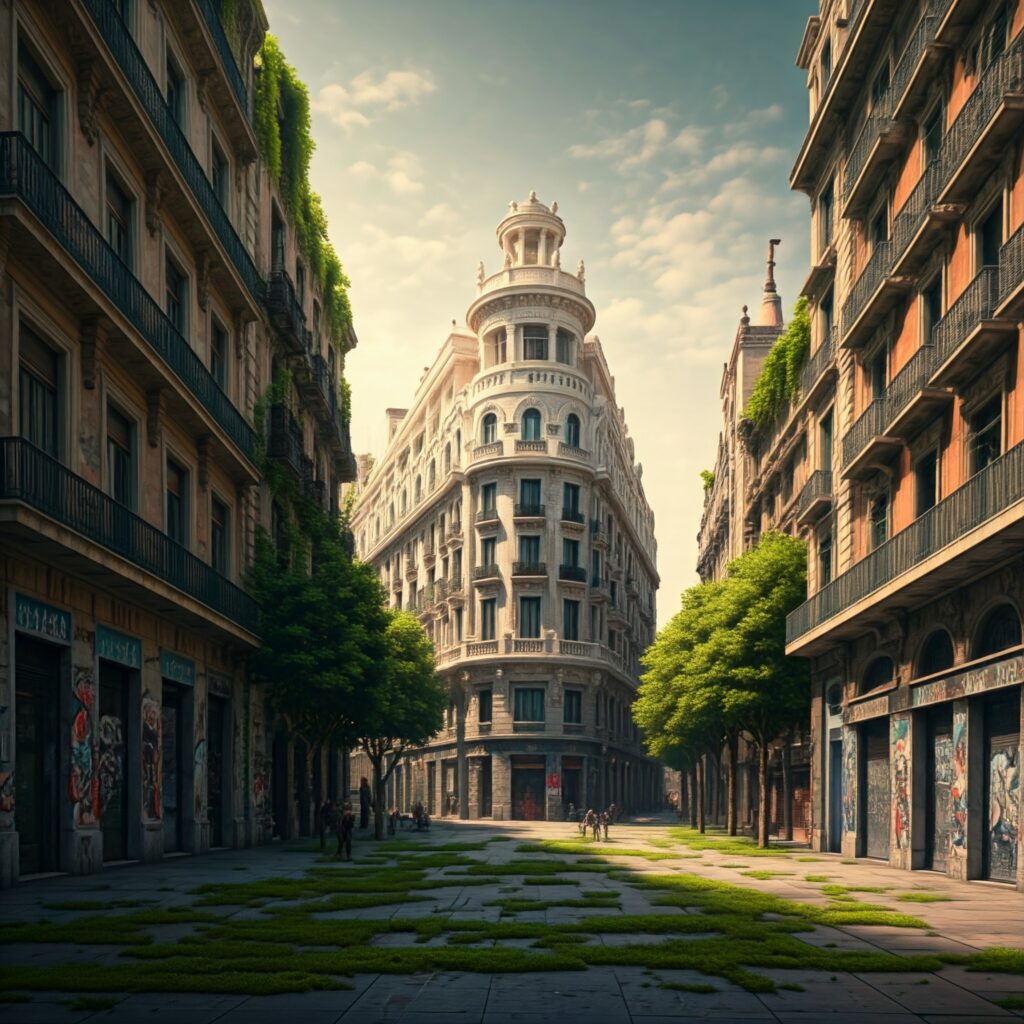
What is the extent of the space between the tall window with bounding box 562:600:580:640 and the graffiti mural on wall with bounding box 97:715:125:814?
4588 centimetres

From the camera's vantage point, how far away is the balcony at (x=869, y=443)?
2733 cm

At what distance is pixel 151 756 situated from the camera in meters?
25.0

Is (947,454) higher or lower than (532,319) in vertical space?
lower

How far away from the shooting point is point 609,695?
2923 inches

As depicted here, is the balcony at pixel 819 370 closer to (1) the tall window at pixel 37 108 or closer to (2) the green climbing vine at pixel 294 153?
(2) the green climbing vine at pixel 294 153

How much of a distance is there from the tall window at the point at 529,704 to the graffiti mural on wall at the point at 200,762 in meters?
39.3

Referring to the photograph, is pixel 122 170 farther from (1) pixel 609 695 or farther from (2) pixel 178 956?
(1) pixel 609 695

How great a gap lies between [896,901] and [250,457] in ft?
69.7

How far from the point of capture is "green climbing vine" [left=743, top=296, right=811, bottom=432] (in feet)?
126

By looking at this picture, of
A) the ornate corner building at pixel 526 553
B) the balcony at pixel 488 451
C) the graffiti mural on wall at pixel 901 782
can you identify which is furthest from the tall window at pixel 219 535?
the balcony at pixel 488 451

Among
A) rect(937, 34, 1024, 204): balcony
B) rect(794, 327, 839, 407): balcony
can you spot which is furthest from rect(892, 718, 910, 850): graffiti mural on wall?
rect(937, 34, 1024, 204): balcony

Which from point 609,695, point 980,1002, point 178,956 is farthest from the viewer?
point 609,695

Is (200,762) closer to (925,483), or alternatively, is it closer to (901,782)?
(901,782)

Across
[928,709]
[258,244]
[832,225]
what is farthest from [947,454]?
[258,244]
